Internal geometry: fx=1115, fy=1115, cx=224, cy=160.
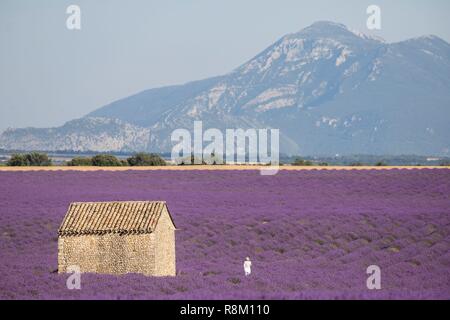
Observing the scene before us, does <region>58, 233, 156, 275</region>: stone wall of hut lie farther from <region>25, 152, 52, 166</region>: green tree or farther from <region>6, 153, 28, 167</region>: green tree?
<region>25, 152, 52, 166</region>: green tree

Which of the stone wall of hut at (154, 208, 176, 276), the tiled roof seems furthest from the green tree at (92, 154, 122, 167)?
the tiled roof

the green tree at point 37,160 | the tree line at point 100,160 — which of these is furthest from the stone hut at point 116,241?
the green tree at point 37,160

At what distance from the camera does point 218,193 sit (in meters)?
47.3

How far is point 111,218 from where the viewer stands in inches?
1031

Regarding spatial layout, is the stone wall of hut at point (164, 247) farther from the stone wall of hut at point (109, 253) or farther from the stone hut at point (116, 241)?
the stone wall of hut at point (109, 253)

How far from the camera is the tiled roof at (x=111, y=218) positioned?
25.7m

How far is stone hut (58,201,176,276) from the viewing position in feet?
83.9

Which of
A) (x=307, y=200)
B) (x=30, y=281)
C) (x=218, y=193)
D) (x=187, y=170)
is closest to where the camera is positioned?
(x=30, y=281)

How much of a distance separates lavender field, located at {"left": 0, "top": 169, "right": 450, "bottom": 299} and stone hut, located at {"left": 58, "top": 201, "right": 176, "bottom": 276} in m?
0.78

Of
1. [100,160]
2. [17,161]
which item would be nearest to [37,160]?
[17,161]

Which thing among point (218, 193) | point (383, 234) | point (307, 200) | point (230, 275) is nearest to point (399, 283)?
point (230, 275)

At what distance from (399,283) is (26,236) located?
48.4 ft
